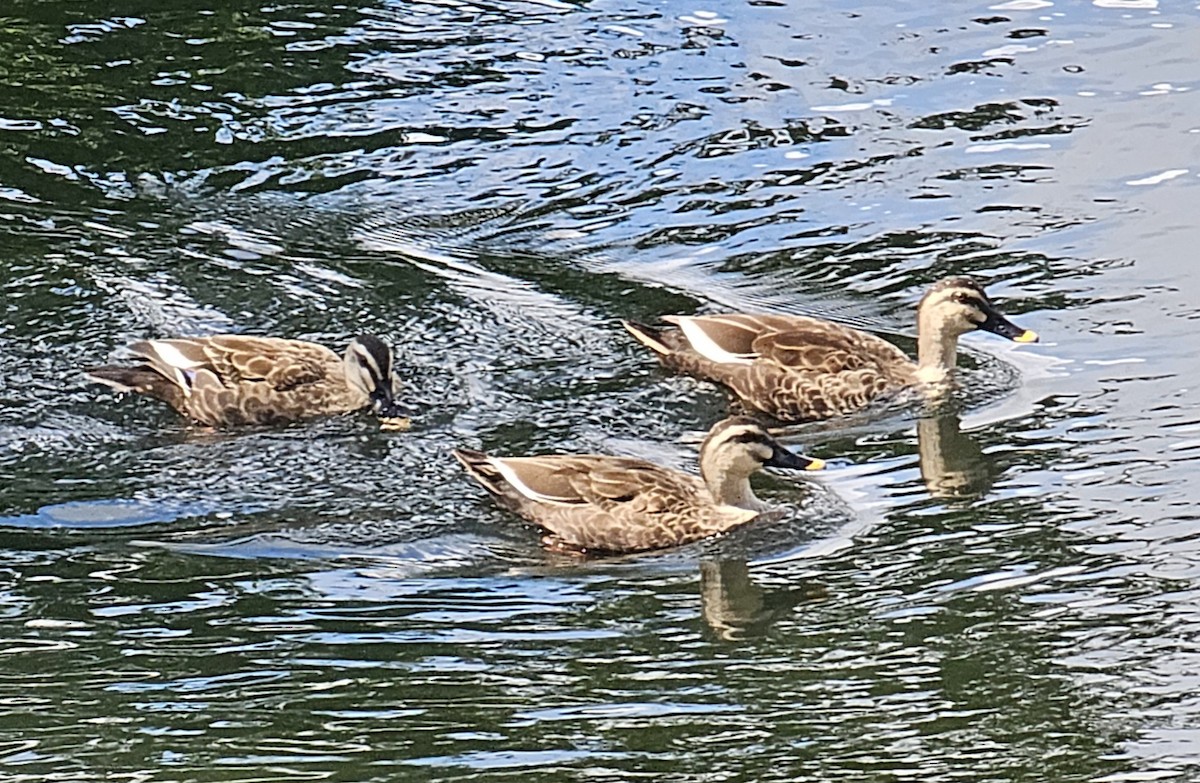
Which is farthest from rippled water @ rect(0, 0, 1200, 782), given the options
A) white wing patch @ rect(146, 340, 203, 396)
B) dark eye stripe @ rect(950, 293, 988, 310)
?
dark eye stripe @ rect(950, 293, 988, 310)

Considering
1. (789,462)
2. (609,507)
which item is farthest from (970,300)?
(609,507)

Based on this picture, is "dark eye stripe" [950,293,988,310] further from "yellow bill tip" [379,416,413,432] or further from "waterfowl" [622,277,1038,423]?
"yellow bill tip" [379,416,413,432]

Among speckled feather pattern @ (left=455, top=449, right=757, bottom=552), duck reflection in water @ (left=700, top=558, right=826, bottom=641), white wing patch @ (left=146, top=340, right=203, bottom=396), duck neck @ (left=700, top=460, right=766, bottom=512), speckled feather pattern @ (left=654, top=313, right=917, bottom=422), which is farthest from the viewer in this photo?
speckled feather pattern @ (left=654, top=313, right=917, bottom=422)

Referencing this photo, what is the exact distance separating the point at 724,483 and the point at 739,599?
1063 mm

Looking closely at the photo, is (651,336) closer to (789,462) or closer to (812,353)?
(812,353)

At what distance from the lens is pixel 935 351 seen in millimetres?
11562

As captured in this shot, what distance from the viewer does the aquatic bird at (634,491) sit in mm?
9664

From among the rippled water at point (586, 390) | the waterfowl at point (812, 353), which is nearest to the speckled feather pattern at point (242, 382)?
the rippled water at point (586, 390)

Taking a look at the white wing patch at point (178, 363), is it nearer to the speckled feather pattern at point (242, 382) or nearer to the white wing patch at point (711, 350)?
the speckled feather pattern at point (242, 382)

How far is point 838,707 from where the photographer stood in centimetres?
750

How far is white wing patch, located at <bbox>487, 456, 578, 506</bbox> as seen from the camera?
9.66 m

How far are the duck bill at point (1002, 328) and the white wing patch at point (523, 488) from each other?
2942mm

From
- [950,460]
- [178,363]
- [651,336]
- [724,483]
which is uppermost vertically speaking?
[178,363]

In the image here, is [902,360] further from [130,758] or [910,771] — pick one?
[130,758]
